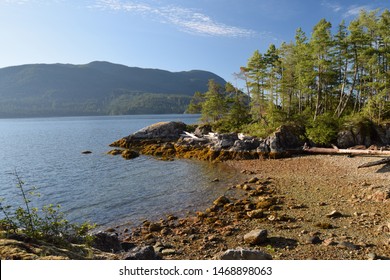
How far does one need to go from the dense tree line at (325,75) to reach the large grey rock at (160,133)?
15.8m

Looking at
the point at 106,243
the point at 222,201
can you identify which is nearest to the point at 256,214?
the point at 222,201

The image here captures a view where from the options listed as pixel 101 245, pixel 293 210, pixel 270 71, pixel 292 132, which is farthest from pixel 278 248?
pixel 270 71

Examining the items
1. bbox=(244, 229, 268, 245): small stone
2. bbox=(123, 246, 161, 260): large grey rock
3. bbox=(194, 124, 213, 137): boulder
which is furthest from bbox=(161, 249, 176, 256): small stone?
bbox=(194, 124, 213, 137): boulder

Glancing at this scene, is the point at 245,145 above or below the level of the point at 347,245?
above

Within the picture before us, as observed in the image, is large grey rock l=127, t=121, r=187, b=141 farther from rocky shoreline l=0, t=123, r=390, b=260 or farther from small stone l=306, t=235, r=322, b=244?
small stone l=306, t=235, r=322, b=244

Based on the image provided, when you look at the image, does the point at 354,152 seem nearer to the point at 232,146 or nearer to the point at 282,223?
the point at 232,146

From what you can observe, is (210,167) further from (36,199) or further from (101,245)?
(101,245)

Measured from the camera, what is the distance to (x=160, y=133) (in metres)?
65.5

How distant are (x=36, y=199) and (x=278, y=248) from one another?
77.3 feet

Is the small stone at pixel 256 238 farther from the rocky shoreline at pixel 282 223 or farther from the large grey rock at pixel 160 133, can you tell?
the large grey rock at pixel 160 133

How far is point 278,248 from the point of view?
12.6 meters

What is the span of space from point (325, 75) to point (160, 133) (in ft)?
129

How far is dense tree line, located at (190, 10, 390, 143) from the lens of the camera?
38875 mm

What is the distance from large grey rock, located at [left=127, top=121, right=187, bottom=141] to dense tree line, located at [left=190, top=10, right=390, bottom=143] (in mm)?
15814
